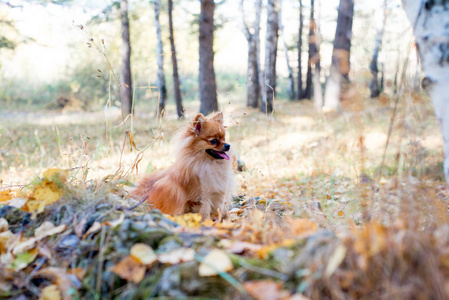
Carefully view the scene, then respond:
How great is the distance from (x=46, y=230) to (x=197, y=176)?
2.06 metres

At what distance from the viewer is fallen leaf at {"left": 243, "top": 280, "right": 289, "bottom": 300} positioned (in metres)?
1.31

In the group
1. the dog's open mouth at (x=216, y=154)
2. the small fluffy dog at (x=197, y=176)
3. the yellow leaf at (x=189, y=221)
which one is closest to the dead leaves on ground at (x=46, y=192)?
the yellow leaf at (x=189, y=221)

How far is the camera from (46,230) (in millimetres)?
2041

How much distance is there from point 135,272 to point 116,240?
303 mm

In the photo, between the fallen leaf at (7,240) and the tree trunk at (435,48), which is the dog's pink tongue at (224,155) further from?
the tree trunk at (435,48)

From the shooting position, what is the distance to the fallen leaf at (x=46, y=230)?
2.00 meters

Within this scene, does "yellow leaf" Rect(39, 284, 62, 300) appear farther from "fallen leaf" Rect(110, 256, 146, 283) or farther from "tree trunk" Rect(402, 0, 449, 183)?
"tree trunk" Rect(402, 0, 449, 183)

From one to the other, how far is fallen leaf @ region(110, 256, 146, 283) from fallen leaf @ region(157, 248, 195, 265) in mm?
101

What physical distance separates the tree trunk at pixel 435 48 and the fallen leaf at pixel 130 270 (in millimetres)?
1659

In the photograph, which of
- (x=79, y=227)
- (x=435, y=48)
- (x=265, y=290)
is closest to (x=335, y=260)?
(x=265, y=290)

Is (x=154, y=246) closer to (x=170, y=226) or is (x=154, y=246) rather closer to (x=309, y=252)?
(x=170, y=226)

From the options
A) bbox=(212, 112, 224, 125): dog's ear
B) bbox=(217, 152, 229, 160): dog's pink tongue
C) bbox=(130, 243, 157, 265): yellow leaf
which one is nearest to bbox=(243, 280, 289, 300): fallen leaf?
bbox=(130, 243, 157, 265): yellow leaf

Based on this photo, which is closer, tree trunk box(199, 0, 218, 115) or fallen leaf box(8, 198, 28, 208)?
fallen leaf box(8, 198, 28, 208)

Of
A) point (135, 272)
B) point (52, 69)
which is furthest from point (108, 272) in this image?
point (52, 69)
